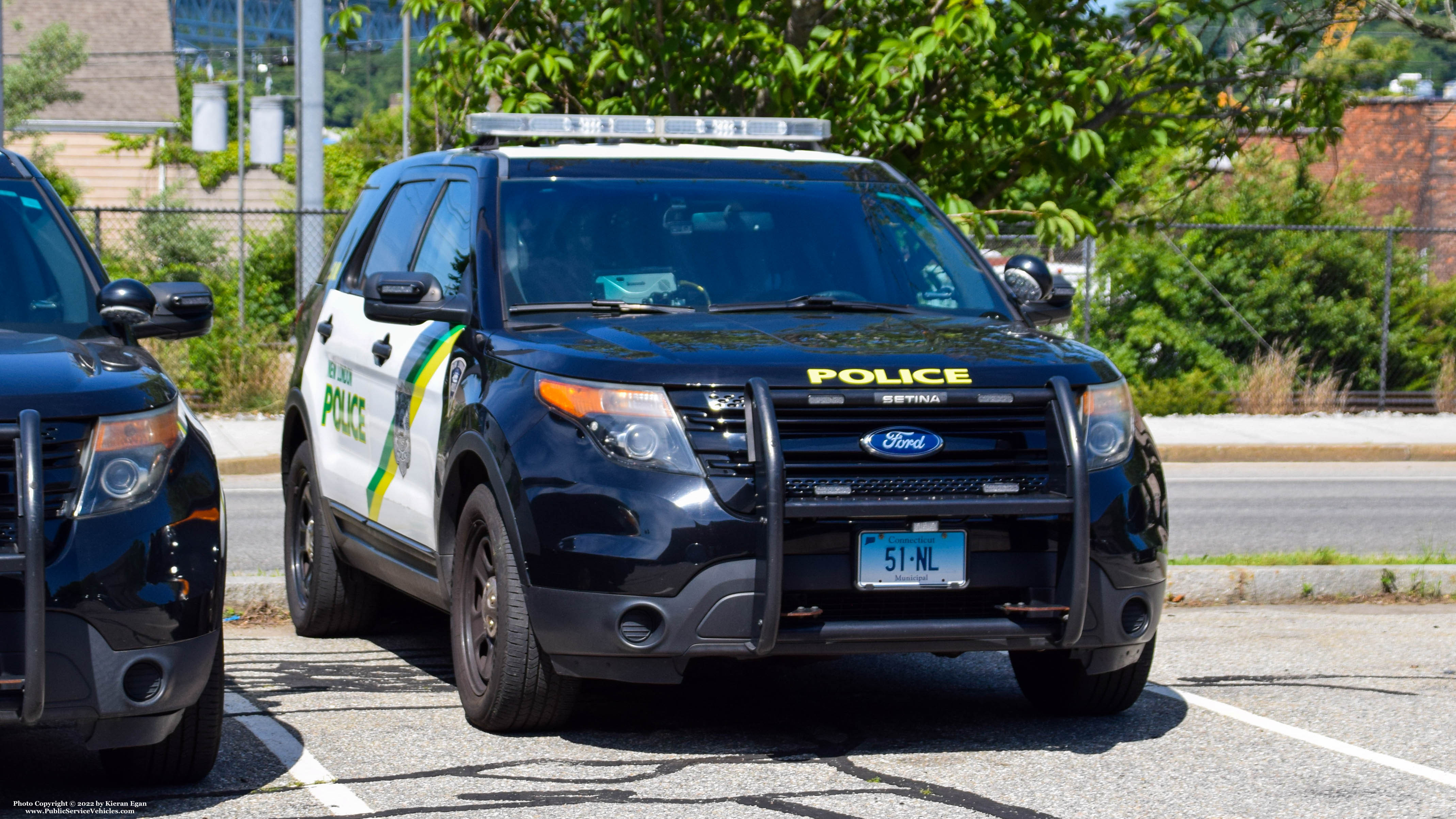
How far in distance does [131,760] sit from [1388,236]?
1804 centimetres

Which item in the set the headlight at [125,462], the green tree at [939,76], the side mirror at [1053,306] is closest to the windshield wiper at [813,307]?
the side mirror at [1053,306]

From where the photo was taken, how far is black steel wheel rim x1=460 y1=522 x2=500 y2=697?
5457 mm

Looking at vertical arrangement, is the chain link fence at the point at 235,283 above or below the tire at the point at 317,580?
below

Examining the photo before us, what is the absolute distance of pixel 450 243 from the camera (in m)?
6.36

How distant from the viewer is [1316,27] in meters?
10.9

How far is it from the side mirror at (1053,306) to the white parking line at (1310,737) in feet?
4.42

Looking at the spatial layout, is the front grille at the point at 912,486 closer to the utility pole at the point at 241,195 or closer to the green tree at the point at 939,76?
the green tree at the point at 939,76

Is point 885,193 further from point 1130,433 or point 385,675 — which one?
point 385,675

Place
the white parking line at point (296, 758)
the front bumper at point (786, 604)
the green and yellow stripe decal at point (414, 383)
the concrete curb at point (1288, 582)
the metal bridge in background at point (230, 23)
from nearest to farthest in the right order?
the white parking line at point (296, 758)
the front bumper at point (786, 604)
the green and yellow stripe decal at point (414, 383)
the concrete curb at point (1288, 582)
the metal bridge in background at point (230, 23)

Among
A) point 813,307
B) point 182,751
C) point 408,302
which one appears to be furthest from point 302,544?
point 182,751

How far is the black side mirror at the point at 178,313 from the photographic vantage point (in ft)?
18.2

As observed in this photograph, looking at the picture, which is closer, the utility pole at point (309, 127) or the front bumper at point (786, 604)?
the front bumper at point (786, 604)

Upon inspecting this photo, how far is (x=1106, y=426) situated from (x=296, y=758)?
99.7 inches

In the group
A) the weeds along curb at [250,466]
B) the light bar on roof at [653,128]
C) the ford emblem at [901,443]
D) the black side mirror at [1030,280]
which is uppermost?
the light bar on roof at [653,128]
